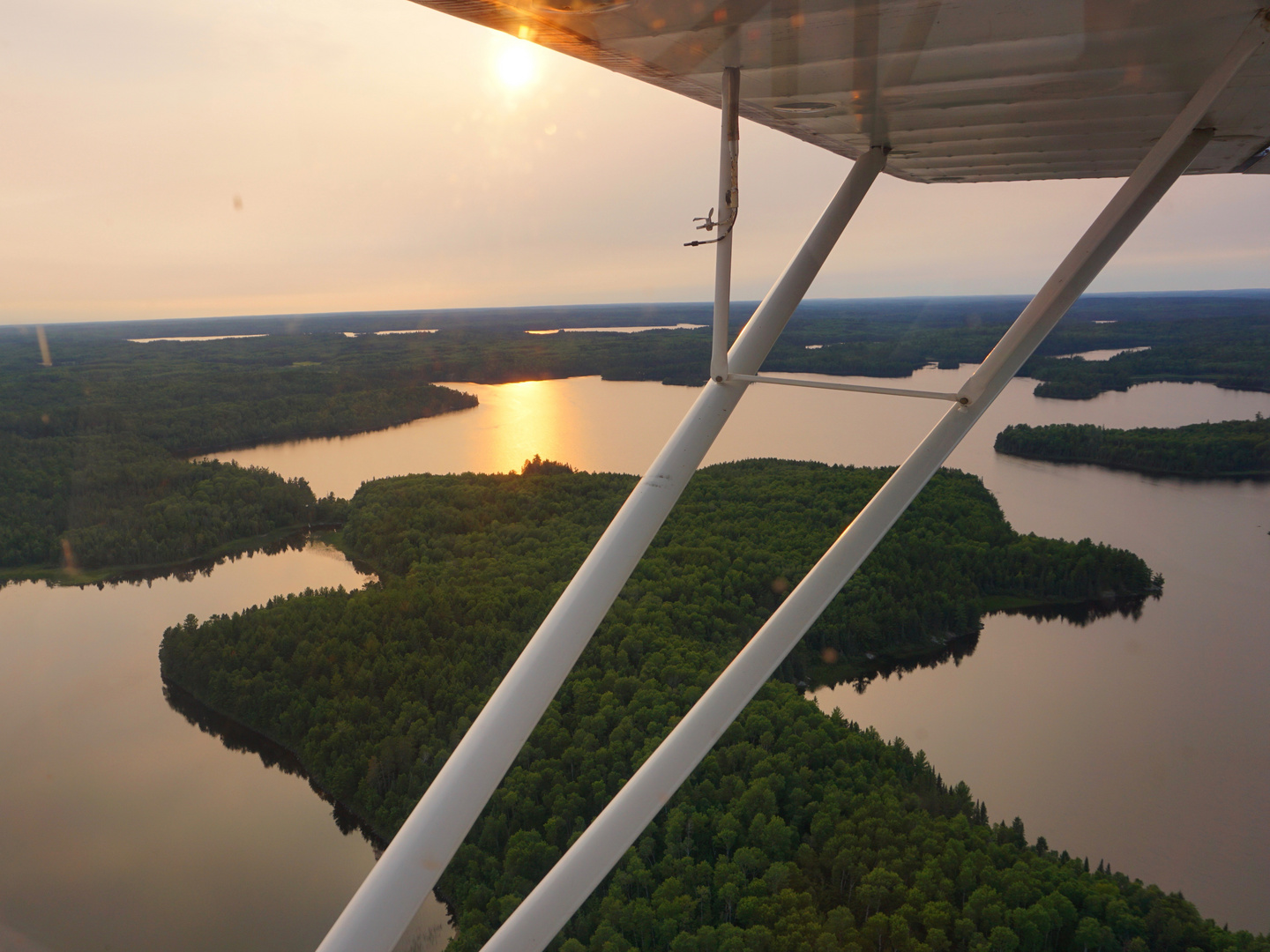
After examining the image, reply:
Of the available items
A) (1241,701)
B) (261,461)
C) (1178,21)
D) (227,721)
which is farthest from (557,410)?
(1178,21)

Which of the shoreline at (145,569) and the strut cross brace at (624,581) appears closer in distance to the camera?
the strut cross brace at (624,581)

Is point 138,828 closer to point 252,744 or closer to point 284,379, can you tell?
point 252,744

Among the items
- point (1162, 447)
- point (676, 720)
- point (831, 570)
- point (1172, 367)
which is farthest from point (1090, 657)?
point (1172, 367)

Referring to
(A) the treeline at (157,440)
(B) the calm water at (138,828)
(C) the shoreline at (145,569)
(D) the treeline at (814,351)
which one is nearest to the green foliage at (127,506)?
(A) the treeline at (157,440)

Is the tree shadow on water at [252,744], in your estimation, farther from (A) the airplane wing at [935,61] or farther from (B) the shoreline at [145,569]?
(A) the airplane wing at [935,61]

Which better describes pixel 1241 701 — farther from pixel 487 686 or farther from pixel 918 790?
pixel 487 686
